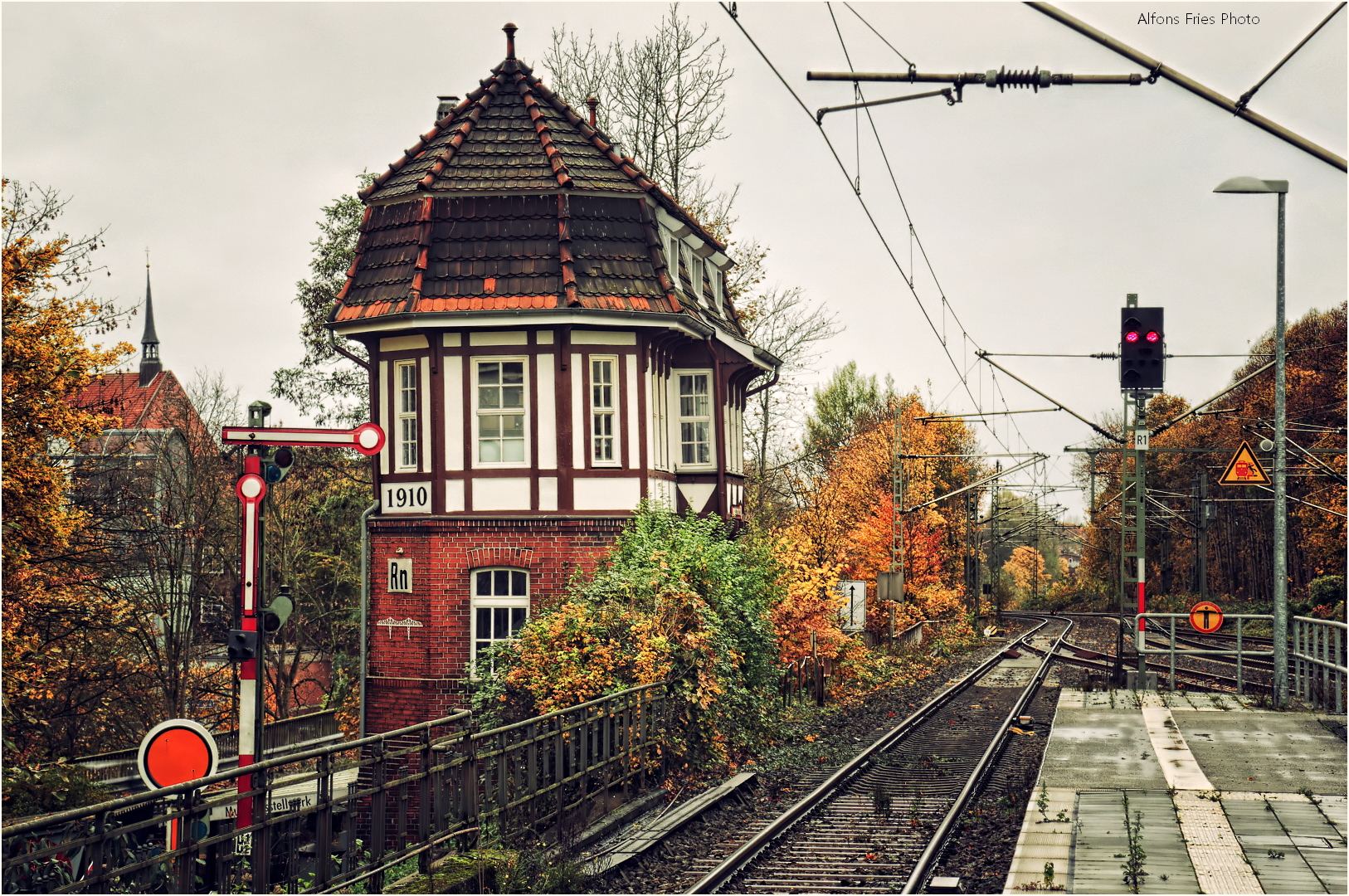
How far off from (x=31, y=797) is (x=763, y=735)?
474 inches

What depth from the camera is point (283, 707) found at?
39688 millimetres

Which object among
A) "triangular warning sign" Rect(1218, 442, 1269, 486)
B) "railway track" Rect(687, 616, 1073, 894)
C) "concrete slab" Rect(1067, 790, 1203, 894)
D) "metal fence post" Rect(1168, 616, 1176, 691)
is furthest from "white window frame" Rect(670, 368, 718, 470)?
"concrete slab" Rect(1067, 790, 1203, 894)

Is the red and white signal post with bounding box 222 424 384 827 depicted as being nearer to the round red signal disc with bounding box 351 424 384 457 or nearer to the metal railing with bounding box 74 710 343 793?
the round red signal disc with bounding box 351 424 384 457

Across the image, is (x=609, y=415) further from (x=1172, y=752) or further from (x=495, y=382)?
(x=1172, y=752)

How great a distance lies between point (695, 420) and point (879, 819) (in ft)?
36.2

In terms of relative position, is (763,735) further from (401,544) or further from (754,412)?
(754,412)

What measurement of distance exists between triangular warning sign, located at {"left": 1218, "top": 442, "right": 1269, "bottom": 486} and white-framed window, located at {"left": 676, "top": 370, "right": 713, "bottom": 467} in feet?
31.5

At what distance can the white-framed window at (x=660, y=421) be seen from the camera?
22.3m

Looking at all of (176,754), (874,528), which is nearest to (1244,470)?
(176,754)

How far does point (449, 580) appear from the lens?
20984mm

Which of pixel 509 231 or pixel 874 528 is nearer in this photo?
pixel 509 231

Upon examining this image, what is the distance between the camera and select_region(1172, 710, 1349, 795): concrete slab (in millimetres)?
13130

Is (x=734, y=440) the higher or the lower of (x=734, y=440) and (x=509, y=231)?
the lower

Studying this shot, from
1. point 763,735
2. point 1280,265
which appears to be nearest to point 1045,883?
point 763,735
